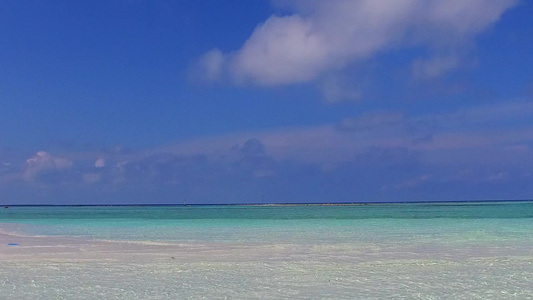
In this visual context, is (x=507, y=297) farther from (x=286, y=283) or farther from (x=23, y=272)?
(x=23, y=272)

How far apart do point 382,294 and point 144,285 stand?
4593 millimetres

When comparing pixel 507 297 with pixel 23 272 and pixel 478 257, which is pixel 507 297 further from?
pixel 23 272

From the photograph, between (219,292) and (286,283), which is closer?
(219,292)

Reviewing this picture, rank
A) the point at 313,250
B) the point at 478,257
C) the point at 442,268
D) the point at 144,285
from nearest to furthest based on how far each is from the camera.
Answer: the point at 144,285 → the point at 442,268 → the point at 478,257 → the point at 313,250

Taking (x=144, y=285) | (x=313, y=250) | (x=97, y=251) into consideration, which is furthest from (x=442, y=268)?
(x=97, y=251)

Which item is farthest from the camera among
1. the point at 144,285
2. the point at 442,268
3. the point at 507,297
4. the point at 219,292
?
the point at 442,268

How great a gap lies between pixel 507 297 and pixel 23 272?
10156 millimetres

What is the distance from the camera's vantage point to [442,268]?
12.4 metres

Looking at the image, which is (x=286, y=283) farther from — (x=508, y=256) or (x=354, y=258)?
(x=508, y=256)

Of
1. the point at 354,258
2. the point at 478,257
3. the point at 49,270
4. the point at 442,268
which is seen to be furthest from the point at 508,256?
the point at 49,270

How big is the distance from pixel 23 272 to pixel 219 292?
5314mm

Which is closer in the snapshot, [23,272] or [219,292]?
[219,292]

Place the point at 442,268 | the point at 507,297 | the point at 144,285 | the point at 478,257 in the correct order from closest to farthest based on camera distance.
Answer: the point at 507,297 < the point at 144,285 < the point at 442,268 < the point at 478,257

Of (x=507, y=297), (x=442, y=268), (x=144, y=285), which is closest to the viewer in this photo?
(x=507, y=297)
